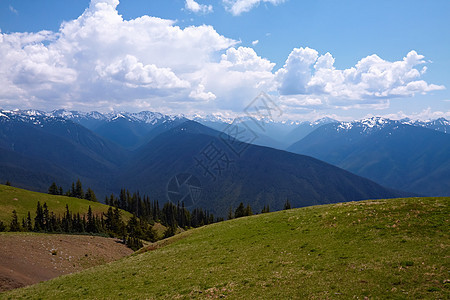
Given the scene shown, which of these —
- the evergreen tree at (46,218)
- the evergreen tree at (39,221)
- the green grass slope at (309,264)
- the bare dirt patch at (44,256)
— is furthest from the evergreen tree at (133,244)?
the green grass slope at (309,264)

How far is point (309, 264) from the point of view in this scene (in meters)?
21.6

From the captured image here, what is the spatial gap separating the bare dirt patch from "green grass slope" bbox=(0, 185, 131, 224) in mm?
48486

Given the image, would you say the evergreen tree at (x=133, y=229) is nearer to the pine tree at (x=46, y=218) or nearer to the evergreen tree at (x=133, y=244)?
the evergreen tree at (x=133, y=244)

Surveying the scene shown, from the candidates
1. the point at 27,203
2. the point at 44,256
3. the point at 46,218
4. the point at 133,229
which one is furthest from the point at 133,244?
the point at 27,203

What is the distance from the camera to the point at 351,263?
2030 centimetres

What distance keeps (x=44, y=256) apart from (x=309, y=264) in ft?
160

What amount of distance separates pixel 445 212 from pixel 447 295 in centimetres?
1710

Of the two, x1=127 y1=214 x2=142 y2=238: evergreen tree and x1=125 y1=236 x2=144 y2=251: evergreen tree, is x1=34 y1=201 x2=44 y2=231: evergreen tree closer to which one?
x1=127 y1=214 x2=142 y2=238: evergreen tree

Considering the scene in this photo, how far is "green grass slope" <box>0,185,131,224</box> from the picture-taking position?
9578 centimetres

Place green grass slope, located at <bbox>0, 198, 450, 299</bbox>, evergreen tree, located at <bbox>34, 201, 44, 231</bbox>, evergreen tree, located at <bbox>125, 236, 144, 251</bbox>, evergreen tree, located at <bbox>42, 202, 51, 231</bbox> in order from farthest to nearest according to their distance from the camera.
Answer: evergreen tree, located at <bbox>42, 202, 51, 231</bbox>
evergreen tree, located at <bbox>34, 201, 44, 231</bbox>
evergreen tree, located at <bbox>125, 236, 144, 251</bbox>
green grass slope, located at <bbox>0, 198, 450, 299</bbox>

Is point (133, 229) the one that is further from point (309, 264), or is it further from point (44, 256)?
point (309, 264)

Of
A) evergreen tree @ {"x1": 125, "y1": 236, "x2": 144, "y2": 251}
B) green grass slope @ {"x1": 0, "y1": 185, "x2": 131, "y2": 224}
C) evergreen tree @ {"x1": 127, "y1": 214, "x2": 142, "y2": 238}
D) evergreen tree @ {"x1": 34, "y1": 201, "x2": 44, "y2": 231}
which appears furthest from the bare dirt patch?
green grass slope @ {"x1": 0, "y1": 185, "x2": 131, "y2": 224}

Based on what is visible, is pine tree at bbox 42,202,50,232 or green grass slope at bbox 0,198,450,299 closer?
green grass slope at bbox 0,198,450,299

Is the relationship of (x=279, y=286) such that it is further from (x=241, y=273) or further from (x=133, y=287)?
(x=133, y=287)
